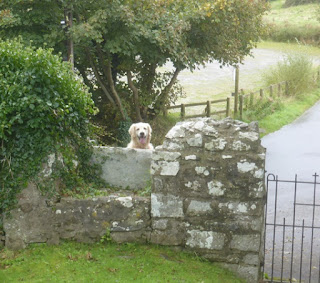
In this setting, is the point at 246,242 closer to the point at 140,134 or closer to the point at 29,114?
the point at 29,114

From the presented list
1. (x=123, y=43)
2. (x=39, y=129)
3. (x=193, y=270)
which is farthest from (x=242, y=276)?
(x=123, y=43)

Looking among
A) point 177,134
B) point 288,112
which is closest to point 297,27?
point 288,112

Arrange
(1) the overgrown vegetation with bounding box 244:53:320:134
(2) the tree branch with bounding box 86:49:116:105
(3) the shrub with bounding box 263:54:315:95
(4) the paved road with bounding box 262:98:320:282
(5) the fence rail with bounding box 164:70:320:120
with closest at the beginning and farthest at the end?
(4) the paved road with bounding box 262:98:320:282 < (2) the tree branch with bounding box 86:49:116:105 < (5) the fence rail with bounding box 164:70:320:120 < (1) the overgrown vegetation with bounding box 244:53:320:134 < (3) the shrub with bounding box 263:54:315:95

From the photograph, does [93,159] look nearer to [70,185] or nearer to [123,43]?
[70,185]

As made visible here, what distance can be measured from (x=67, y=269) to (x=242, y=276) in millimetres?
2210

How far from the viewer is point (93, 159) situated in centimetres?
803

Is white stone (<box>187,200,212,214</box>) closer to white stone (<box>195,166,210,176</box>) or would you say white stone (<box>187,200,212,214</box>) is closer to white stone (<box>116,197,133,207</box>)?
white stone (<box>195,166,210,176</box>)

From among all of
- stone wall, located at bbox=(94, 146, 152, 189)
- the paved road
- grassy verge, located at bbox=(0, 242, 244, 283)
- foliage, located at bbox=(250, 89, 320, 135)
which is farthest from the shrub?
grassy verge, located at bbox=(0, 242, 244, 283)

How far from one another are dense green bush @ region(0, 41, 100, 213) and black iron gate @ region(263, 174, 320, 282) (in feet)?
9.21

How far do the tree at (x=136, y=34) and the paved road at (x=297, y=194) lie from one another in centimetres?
369

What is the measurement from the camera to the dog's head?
35.3 feet

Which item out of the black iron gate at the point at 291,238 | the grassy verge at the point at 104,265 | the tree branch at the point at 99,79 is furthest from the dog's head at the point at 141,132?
the tree branch at the point at 99,79

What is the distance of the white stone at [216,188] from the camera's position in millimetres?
7043

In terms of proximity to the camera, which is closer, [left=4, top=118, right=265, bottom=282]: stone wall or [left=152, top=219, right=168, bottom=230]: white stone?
[left=4, top=118, right=265, bottom=282]: stone wall
